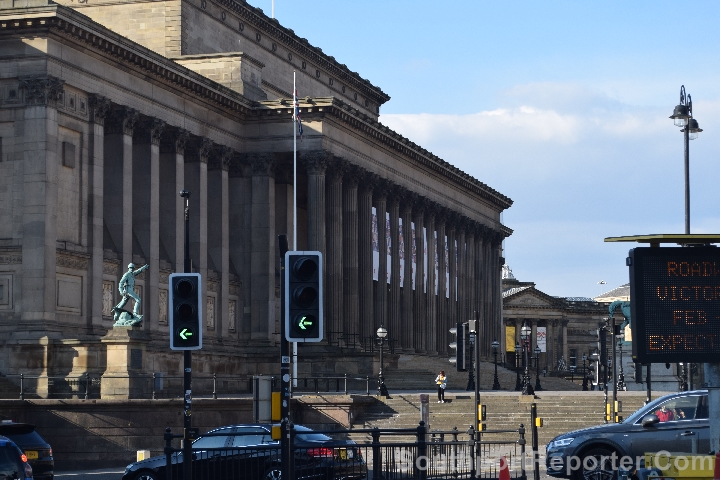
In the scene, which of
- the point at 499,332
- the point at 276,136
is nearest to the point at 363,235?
the point at 276,136

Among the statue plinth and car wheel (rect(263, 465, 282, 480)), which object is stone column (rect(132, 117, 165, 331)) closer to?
the statue plinth

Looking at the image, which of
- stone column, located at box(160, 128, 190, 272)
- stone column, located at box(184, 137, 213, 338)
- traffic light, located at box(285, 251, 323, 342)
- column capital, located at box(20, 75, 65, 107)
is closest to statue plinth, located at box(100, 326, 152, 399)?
column capital, located at box(20, 75, 65, 107)

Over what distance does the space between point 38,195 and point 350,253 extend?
91.2 ft

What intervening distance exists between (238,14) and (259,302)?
675 inches

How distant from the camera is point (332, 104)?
8150cm

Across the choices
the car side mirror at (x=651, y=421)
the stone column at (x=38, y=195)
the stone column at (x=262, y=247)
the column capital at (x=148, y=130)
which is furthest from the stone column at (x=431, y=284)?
the car side mirror at (x=651, y=421)

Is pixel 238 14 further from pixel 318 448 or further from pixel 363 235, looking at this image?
pixel 318 448

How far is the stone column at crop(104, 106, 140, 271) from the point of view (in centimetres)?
6850

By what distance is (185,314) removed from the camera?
28.2 metres

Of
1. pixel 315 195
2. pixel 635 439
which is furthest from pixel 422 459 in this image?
pixel 315 195

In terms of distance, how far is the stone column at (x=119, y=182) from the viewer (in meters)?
68.5

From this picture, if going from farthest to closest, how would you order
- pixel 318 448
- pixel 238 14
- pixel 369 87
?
pixel 369 87, pixel 238 14, pixel 318 448

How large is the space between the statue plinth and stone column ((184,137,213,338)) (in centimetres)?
2128

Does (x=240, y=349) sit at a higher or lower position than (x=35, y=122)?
lower
